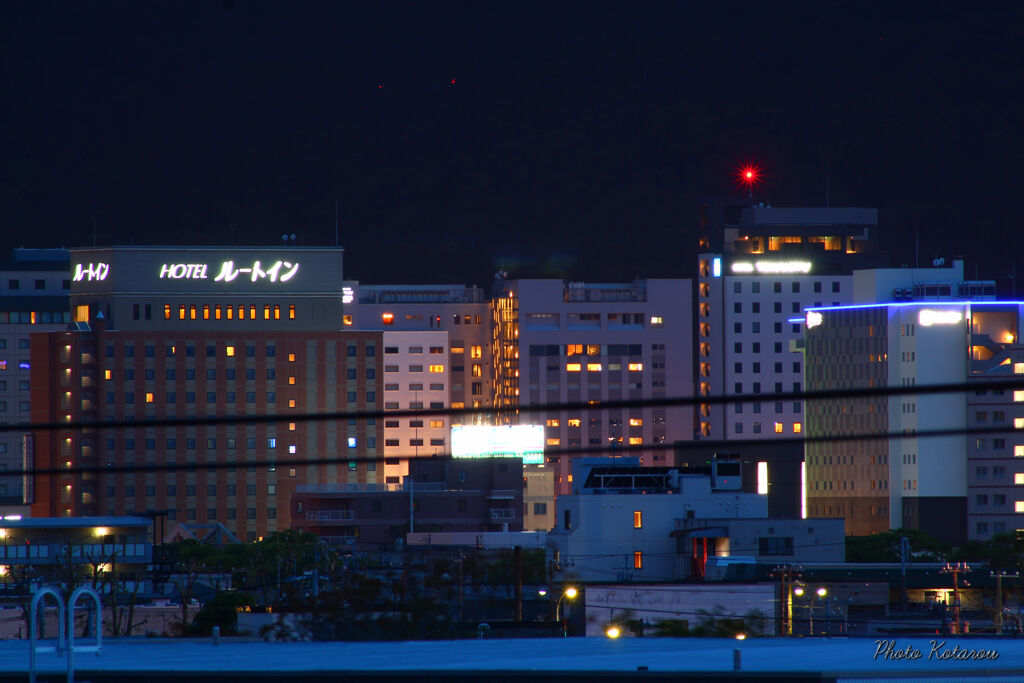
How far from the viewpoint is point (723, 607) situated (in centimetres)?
6131

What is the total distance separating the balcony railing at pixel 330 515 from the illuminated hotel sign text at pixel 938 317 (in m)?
49.1

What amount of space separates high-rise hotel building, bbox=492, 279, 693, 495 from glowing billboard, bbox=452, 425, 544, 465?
122ft

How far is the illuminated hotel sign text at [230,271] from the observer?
496 feet

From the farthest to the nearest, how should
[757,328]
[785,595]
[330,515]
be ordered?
1. [757,328]
2. [330,515]
3. [785,595]

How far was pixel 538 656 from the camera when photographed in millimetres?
38062

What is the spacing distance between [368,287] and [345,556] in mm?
98876

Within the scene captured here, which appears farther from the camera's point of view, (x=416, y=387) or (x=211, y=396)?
(x=416, y=387)

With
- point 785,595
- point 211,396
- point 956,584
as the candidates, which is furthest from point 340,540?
point 785,595

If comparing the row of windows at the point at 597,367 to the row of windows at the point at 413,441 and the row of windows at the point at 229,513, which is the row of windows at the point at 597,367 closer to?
the row of windows at the point at 413,441

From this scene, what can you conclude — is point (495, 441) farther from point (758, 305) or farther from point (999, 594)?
point (999, 594)

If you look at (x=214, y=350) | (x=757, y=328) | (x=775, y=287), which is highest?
(x=775, y=287)

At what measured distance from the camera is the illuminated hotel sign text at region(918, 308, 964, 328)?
13638 cm

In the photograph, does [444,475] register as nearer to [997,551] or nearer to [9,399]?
[997,551]

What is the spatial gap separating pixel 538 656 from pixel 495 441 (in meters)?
96.6
